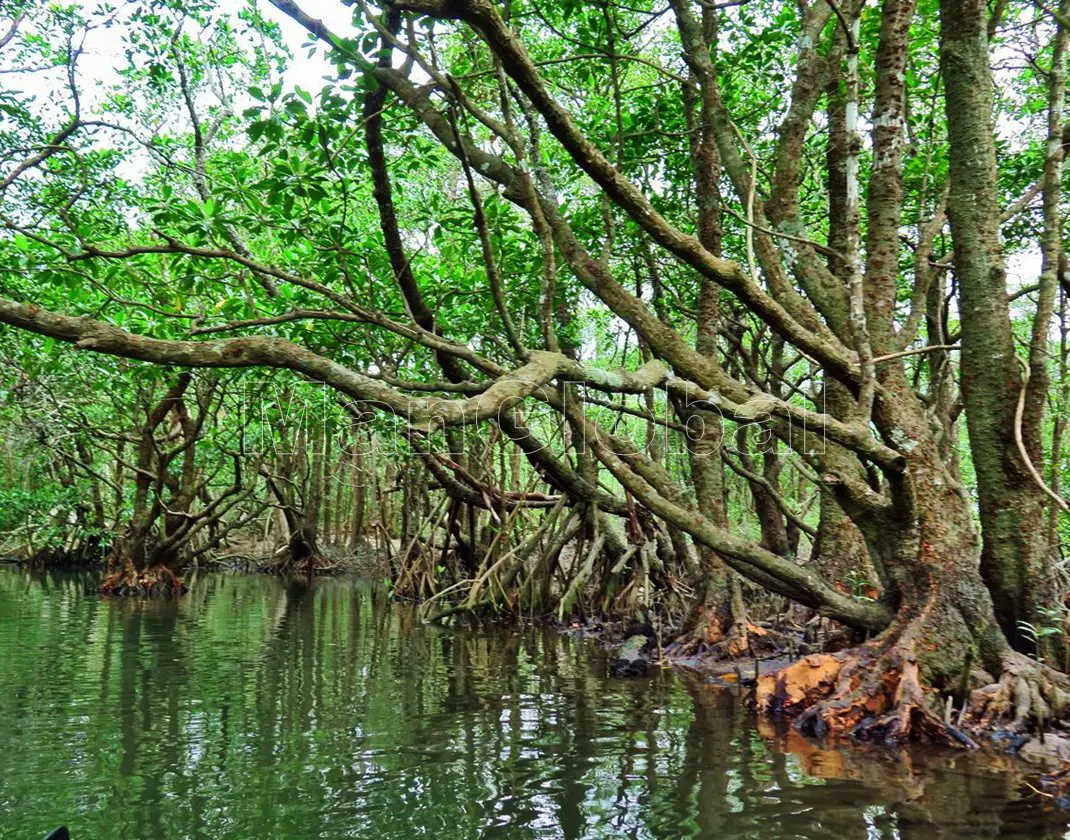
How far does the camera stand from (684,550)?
11359 millimetres

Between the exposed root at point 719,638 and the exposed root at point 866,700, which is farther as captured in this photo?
the exposed root at point 719,638

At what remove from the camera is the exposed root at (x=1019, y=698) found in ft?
18.1

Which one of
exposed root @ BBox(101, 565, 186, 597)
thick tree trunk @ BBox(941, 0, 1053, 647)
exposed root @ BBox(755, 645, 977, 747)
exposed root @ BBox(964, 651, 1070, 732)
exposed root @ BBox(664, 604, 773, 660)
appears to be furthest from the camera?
exposed root @ BBox(101, 565, 186, 597)

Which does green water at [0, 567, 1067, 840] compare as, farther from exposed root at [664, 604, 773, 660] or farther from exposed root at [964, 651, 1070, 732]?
exposed root at [664, 604, 773, 660]

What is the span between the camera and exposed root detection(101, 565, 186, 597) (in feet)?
54.6

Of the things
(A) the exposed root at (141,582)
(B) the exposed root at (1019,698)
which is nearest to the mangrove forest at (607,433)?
(B) the exposed root at (1019,698)

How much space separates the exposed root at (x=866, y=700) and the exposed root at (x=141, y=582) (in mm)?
14012

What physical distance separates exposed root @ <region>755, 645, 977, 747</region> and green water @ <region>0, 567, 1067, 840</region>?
349 mm

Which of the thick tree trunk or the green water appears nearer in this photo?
the green water

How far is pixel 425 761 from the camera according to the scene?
5.43 m

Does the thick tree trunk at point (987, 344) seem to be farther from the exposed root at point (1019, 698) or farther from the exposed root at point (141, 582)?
the exposed root at point (141, 582)

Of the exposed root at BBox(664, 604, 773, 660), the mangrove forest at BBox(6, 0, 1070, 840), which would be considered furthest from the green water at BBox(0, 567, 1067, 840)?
the exposed root at BBox(664, 604, 773, 660)

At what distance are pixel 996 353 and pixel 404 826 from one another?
505 centimetres

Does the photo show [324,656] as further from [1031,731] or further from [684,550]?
[1031,731]
